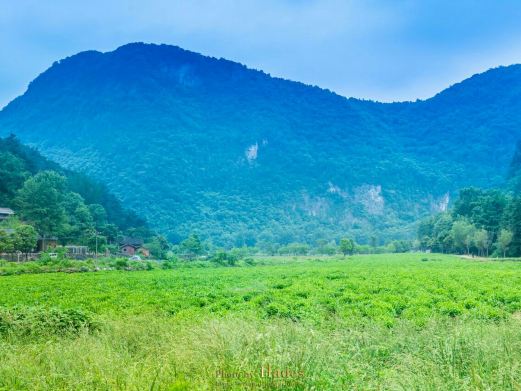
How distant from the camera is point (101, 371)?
6.37 meters

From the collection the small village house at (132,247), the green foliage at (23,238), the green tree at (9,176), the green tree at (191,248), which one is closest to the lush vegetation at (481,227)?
the green tree at (191,248)

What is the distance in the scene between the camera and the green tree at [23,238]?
178ft

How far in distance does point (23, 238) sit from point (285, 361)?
2279 inches

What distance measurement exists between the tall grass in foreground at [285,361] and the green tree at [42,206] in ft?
218

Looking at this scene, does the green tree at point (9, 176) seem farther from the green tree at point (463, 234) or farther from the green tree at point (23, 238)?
the green tree at point (463, 234)

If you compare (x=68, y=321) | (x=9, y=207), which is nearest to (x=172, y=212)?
(x=9, y=207)

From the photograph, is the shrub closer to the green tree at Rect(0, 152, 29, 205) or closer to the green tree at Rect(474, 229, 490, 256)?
the green tree at Rect(474, 229, 490, 256)

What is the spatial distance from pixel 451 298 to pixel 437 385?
13562 millimetres

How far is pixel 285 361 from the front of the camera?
19.2 ft

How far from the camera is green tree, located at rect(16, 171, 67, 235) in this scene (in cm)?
6812

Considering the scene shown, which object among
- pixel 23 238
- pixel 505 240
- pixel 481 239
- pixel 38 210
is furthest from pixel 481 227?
pixel 38 210

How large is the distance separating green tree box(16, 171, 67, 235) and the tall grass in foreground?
66.6 meters

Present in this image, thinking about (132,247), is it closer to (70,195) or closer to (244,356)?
(70,195)

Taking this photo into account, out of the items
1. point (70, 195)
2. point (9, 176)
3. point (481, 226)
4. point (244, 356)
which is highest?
point (9, 176)
